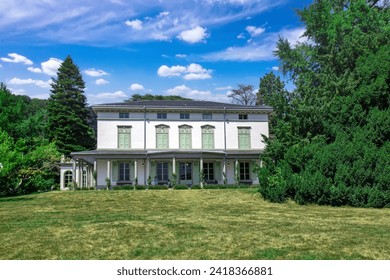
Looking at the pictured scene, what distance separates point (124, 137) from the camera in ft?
99.2

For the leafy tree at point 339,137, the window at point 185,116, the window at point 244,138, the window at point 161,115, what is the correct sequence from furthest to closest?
the window at point 244,138
the window at point 185,116
the window at point 161,115
the leafy tree at point 339,137

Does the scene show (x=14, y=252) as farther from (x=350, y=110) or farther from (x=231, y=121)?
(x=231, y=121)

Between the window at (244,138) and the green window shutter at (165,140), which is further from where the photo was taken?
the window at (244,138)

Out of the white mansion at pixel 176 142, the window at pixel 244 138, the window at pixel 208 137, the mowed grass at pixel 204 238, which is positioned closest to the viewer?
the mowed grass at pixel 204 238

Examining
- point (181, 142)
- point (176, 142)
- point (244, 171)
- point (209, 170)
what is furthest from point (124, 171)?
point (244, 171)

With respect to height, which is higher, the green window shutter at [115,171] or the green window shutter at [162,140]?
the green window shutter at [162,140]

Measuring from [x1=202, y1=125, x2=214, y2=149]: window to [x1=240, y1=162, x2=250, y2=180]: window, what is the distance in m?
3.14

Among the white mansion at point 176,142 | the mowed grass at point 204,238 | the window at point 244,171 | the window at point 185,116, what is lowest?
the mowed grass at point 204,238

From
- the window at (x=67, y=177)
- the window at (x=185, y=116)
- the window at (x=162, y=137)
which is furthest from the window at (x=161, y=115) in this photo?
the window at (x=67, y=177)

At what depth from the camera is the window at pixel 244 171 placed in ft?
103

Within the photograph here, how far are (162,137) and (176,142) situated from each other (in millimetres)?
1259

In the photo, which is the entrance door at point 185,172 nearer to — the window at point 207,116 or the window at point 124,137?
the window at point 207,116

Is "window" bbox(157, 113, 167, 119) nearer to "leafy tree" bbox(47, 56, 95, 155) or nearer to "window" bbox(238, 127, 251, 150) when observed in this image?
"window" bbox(238, 127, 251, 150)

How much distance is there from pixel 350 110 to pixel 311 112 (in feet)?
5.73
